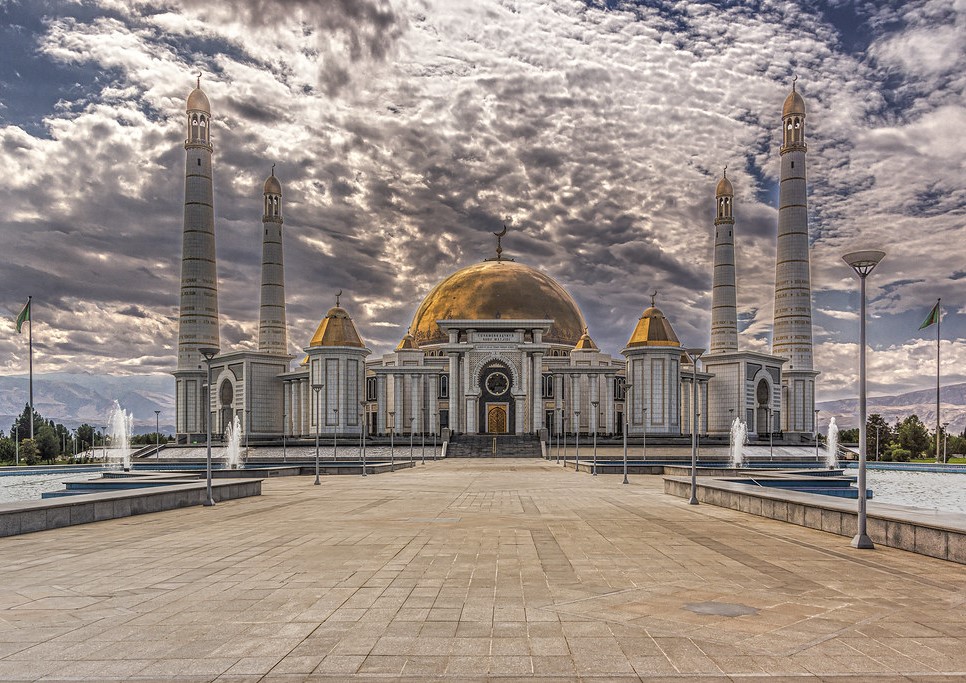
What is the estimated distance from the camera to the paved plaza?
6.05 meters

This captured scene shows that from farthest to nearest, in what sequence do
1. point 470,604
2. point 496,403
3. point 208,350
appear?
point 496,403, point 208,350, point 470,604

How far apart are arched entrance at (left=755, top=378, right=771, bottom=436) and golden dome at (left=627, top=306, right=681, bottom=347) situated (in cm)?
901

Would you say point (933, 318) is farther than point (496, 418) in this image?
No

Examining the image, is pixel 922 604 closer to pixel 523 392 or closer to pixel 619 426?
pixel 523 392

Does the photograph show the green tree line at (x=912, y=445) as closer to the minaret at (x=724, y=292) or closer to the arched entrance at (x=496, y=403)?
the minaret at (x=724, y=292)

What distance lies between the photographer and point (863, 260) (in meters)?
12.2

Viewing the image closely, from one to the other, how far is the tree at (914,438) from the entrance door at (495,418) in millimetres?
34627

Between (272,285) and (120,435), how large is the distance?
69.9 feet

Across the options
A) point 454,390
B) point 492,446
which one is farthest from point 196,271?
point 492,446

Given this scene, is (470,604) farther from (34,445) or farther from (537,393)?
(537,393)

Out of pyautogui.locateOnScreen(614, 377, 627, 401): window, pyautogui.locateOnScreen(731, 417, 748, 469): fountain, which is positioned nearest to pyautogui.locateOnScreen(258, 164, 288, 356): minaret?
pyautogui.locateOnScreen(614, 377, 627, 401): window

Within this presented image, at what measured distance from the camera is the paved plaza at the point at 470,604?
6.05m

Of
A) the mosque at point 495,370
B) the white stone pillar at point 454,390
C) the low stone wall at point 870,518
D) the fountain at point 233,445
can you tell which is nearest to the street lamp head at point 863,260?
the low stone wall at point 870,518

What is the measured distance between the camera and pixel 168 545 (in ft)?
40.3
